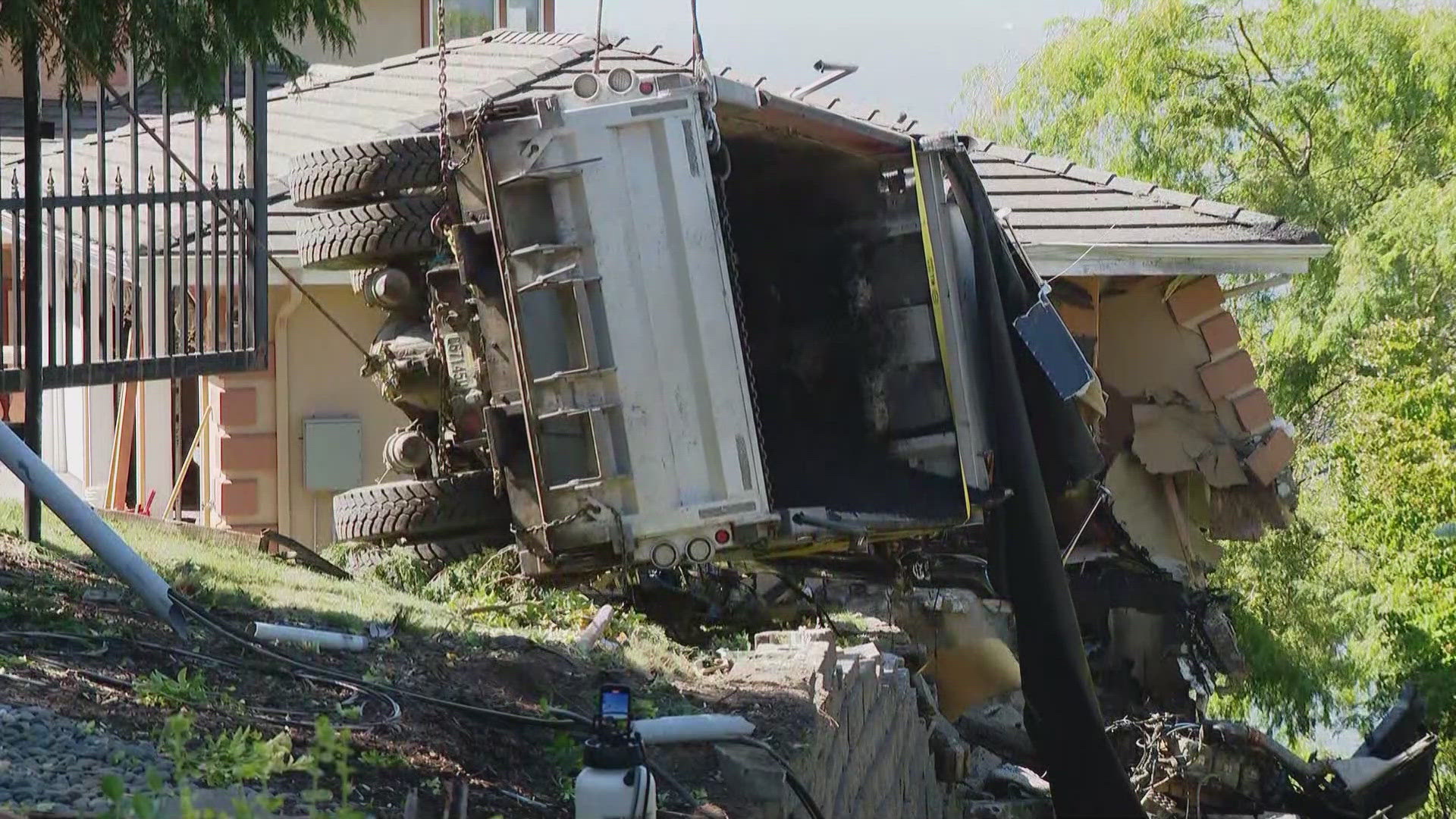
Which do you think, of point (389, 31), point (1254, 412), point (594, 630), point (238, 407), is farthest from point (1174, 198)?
point (389, 31)

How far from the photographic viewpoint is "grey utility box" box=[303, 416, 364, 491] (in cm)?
1266

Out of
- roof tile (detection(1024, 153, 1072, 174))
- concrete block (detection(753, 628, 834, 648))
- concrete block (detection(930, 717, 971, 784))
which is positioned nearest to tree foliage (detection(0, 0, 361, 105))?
concrete block (detection(753, 628, 834, 648))

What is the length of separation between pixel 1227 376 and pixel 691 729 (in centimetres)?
693

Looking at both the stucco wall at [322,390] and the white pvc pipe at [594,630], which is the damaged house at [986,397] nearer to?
the stucco wall at [322,390]

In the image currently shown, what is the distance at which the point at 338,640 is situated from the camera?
21.8 ft

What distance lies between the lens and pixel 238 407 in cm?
1297

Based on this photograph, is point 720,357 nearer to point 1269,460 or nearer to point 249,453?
point 1269,460

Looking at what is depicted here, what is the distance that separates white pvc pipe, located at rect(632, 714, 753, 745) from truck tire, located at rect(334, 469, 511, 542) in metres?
2.83

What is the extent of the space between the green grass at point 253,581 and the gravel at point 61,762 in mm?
2110

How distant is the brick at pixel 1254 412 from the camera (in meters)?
12.1

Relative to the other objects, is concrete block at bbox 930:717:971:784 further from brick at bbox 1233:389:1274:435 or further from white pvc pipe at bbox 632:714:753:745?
white pvc pipe at bbox 632:714:753:745

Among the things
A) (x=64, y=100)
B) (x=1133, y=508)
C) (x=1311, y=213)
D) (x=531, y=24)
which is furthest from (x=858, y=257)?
(x=531, y=24)

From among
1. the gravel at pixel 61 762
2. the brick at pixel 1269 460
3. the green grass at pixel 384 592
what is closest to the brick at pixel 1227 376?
the brick at pixel 1269 460

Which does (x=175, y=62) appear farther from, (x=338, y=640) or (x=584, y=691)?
(x=584, y=691)
